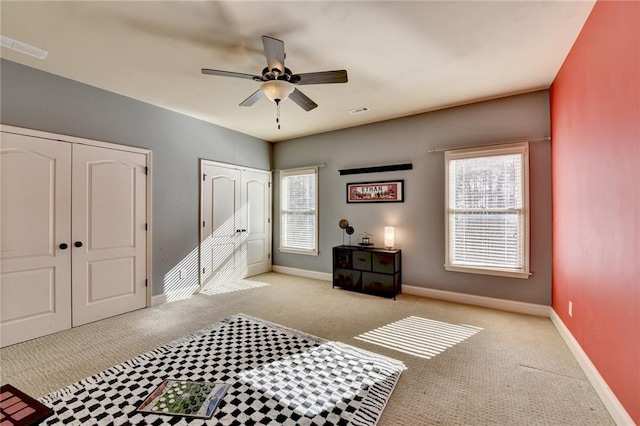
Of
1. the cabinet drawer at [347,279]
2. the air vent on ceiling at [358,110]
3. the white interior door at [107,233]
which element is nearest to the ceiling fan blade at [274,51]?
the air vent on ceiling at [358,110]

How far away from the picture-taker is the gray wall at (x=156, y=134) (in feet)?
9.69

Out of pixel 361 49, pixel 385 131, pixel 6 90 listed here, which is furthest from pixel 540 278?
pixel 6 90

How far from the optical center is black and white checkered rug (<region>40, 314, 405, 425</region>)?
1.81 metres

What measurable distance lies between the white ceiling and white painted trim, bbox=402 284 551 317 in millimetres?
2763

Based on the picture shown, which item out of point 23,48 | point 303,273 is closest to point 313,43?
point 23,48

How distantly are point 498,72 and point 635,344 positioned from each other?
2.80 metres

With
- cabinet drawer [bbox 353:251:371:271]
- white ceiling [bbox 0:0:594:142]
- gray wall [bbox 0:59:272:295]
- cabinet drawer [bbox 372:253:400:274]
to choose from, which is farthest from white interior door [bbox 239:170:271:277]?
cabinet drawer [bbox 372:253:400:274]

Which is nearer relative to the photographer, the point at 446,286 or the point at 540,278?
the point at 540,278

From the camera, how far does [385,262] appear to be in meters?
4.34

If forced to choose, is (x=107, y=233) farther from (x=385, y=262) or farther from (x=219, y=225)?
(x=385, y=262)

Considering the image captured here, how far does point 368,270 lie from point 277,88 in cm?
304

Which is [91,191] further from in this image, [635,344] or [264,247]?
[635,344]

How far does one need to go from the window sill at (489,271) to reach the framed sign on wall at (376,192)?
1290mm

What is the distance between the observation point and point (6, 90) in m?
2.81
